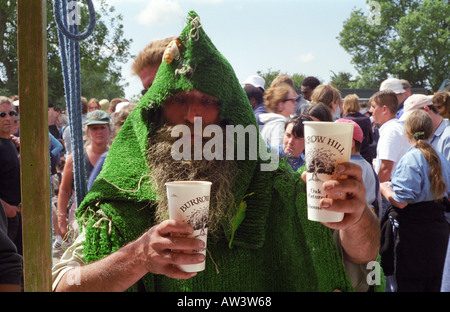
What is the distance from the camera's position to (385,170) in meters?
4.05

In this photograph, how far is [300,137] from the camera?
3244mm

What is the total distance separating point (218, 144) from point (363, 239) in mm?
655

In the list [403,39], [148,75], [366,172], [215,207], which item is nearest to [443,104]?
[366,172]

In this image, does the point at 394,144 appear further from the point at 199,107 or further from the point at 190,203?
the point at 190,203

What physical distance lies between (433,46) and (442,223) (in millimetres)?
24290

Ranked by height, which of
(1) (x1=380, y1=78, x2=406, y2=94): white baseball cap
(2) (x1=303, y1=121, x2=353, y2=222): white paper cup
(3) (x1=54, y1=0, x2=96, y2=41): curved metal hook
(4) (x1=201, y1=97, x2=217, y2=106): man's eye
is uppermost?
(1) (x1=380, y1=78, x2=406, y2=94): white baseball cap

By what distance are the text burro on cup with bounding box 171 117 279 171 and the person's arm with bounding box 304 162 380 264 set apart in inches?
16.0

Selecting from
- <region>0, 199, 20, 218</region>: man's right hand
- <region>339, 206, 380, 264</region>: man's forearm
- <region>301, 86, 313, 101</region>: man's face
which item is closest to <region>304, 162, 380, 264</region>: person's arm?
<region>339, 206, 380, 264</region>: man's forearm

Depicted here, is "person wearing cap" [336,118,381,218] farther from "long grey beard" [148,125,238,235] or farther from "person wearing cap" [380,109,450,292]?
"long grey beard" [148,125,238,235]

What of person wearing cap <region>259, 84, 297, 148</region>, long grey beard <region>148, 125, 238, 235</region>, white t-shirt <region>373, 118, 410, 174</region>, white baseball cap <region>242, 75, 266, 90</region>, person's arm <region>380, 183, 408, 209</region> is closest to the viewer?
long grey beard <region>148, 125, 238, 235</region>

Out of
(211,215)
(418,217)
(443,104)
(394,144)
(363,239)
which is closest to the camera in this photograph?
(363,239)

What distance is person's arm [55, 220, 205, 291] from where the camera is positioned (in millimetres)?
1214
